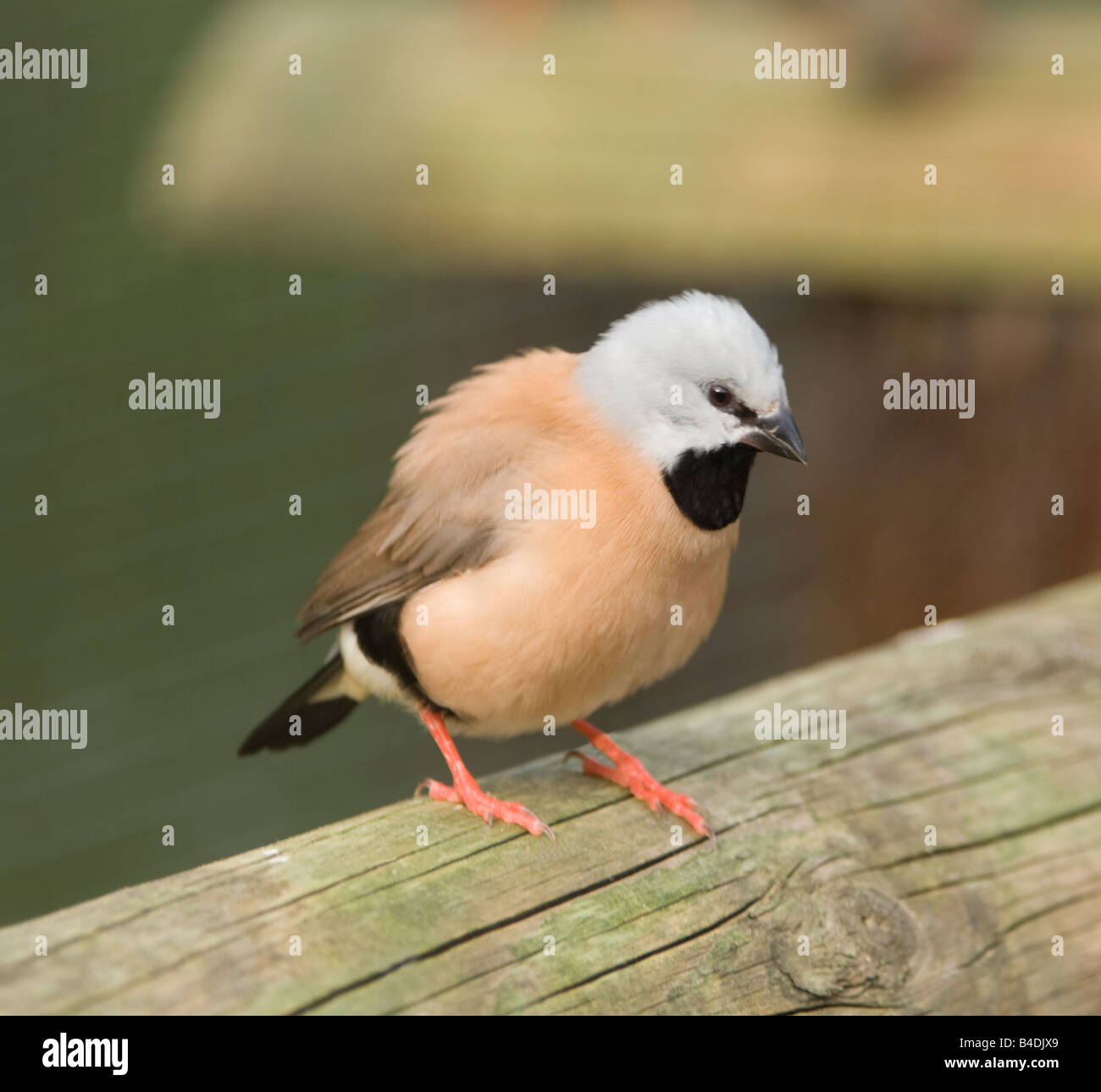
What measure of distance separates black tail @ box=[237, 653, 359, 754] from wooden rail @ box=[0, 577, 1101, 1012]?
0.73 meters

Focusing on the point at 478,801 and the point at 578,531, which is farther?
the point at 578,531

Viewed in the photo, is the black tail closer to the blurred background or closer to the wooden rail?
the wooden rail

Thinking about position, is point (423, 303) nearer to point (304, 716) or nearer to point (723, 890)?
point (304, 716)

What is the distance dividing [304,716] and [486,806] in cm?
117

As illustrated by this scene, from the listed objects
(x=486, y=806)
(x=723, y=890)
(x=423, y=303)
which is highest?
(x=423, y=303)

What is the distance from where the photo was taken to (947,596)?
5.41 m

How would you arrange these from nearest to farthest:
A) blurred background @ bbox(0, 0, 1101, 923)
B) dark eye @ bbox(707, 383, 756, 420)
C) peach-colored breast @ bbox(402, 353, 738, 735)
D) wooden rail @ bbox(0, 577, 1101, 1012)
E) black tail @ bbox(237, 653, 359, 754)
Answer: wooden rail @ bbox(0, 577, 1101, 1012), peach-colored breast @ bbox(402, 353, 738, 735), dark eye @ bbox(707, 383, 756, 420), black tail @ bbox(237, 653, 359, 754), blurred background @ bbox(0, 0, 1101, 923)

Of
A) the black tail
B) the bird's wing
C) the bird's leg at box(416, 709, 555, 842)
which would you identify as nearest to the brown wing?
the bird's wing

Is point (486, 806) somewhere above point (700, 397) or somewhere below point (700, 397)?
below

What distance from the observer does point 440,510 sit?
10.4 ft

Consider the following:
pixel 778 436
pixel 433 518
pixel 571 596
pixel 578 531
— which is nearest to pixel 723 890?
pixel 571 596

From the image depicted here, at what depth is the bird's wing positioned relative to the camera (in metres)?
3.09

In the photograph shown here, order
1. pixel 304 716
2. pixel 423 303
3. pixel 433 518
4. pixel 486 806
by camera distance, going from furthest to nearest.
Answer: pixel 423 303 < pixel 304 716 < pixel 433 518 < pixel 486 806

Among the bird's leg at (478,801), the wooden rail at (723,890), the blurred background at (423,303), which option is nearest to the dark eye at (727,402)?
the wooden rail at (723,890)
